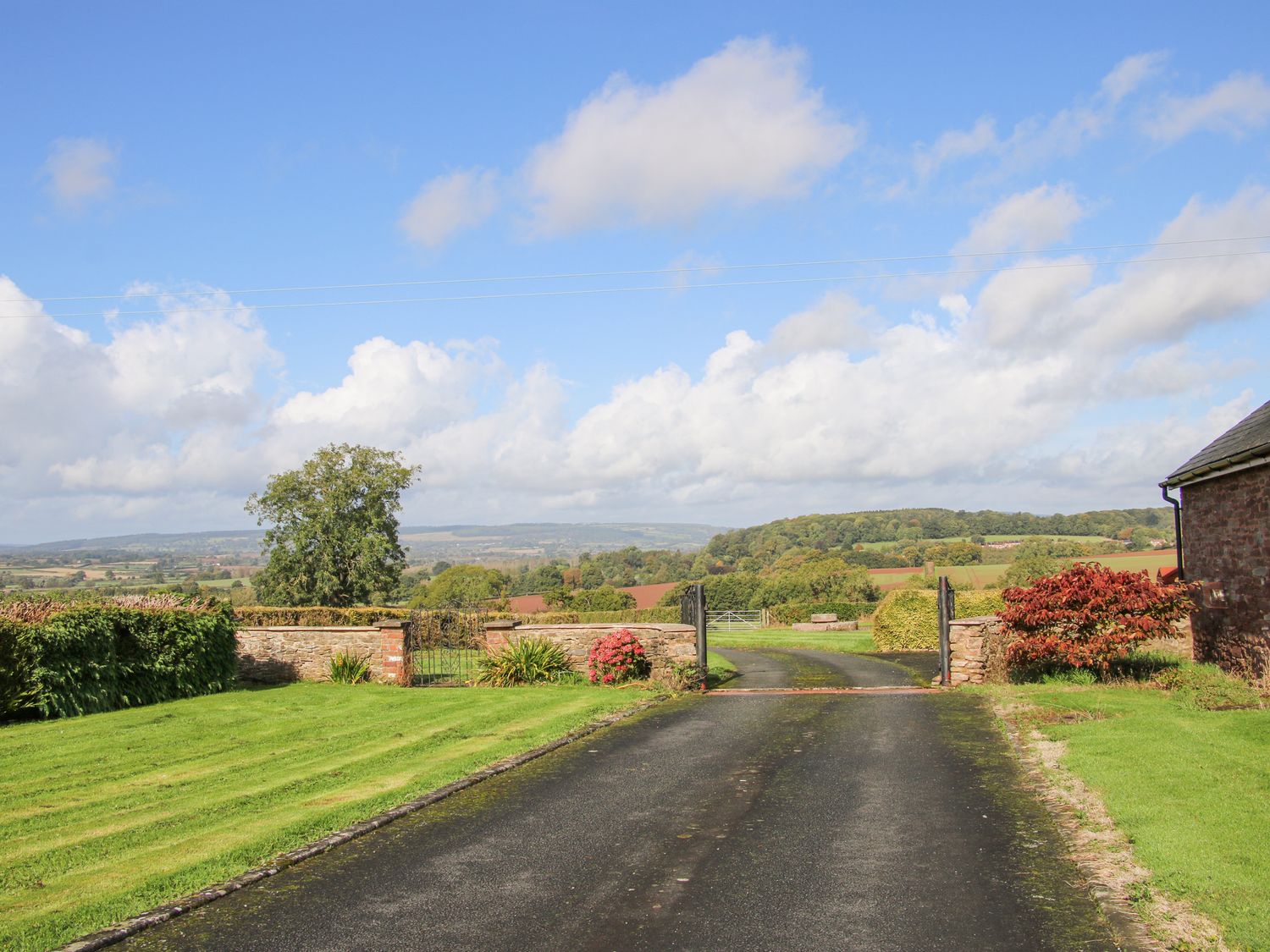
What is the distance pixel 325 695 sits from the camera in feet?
58.9

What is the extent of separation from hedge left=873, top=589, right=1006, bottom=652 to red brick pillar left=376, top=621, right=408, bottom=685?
56.7 feet

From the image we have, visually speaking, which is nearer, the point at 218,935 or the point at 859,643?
the point at 218,935

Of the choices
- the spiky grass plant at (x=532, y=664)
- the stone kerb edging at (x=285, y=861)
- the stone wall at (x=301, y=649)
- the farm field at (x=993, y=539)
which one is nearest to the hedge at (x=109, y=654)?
the stone wall at (x=301, y=649)

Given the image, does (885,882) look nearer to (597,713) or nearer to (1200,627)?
(597,713)

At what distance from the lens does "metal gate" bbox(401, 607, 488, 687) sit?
20.1m

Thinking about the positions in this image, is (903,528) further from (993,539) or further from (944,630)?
(944,630)

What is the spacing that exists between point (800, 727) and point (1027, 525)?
77.8 metres

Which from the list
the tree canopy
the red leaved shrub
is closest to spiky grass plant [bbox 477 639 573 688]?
the red leaved shrub

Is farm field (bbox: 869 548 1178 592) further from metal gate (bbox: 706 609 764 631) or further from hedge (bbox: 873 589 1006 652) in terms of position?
metal gate (bbox: 706 609 764 631)

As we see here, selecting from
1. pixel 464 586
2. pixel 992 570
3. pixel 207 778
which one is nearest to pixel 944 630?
pixel 207 778

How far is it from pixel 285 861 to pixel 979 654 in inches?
534

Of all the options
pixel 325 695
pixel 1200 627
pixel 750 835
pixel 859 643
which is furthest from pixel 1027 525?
pixel 750 835

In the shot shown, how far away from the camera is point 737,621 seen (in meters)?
52.4

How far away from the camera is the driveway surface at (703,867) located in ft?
17.9
